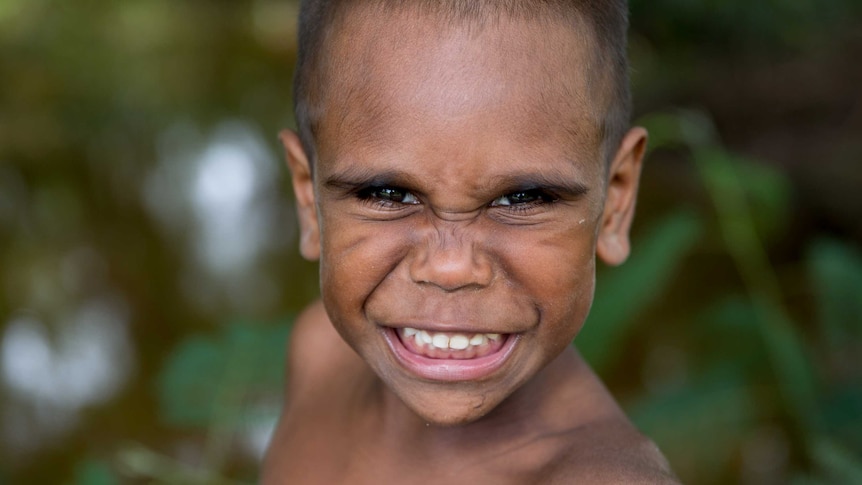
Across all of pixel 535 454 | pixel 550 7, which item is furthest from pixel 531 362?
pixel 550 7

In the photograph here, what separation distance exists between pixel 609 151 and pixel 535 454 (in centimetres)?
45

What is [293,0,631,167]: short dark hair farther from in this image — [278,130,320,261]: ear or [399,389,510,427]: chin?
[399,389,510,427]: chin

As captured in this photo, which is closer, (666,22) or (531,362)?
(531,362)

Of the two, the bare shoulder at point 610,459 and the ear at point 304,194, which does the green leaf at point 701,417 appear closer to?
the bare shoulder at point 610,459

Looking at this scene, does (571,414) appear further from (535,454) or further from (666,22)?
(666,22)

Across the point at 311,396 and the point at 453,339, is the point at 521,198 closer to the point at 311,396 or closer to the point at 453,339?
the point at 453,339

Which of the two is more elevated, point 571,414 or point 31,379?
point 571,414

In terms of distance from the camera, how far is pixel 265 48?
7.80 m

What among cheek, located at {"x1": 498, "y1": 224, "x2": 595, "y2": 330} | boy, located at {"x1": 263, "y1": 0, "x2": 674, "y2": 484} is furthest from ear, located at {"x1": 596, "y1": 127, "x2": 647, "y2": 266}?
cheek, located at {"x1": 498, "y1": 224, "x2": 595, "y2": 330}

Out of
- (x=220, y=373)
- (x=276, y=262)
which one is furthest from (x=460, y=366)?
(x=276, y=262)

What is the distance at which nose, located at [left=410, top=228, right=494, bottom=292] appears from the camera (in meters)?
1.33

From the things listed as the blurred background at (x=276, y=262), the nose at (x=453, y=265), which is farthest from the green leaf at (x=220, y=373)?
the nose at (x=453, y=265)

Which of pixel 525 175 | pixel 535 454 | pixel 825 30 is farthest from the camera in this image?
pixel 825 30

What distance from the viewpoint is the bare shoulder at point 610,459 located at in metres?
1.36
